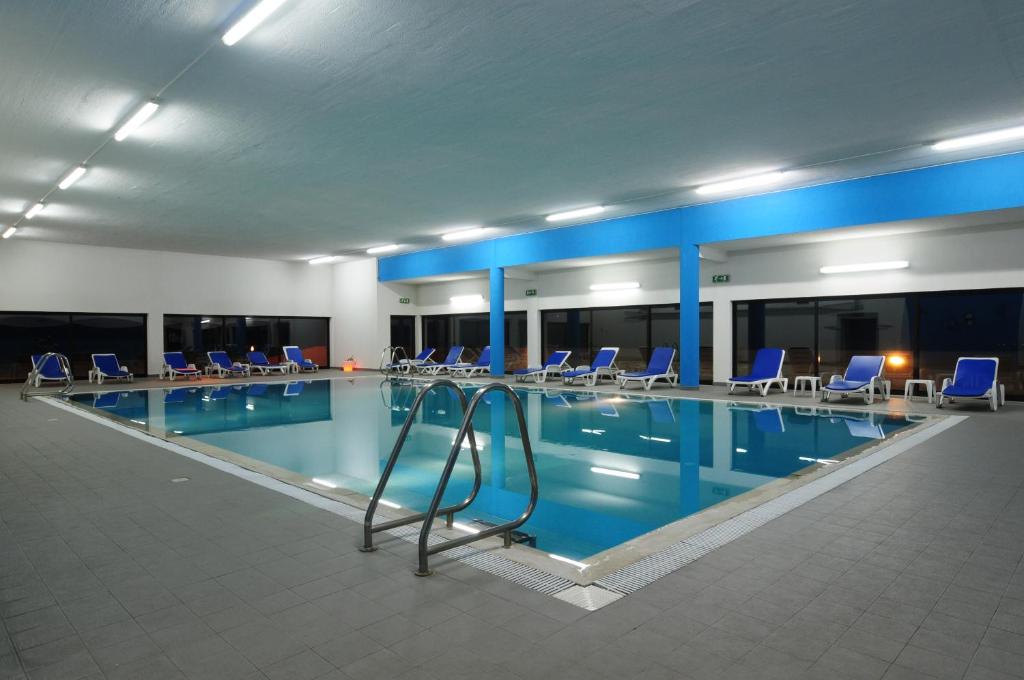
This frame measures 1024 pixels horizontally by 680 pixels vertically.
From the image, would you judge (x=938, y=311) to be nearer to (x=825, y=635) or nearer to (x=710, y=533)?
(x=710, y=533)

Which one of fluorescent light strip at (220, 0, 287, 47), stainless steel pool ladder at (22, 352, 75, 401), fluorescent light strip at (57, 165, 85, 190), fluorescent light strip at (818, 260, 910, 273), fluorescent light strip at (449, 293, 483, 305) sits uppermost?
fluorescent light strip at (57, 165, 85, 190)

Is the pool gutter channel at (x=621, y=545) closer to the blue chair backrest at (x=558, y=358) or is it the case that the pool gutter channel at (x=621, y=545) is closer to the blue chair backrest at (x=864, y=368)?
the blue chair backrest at (x=864, y=368)

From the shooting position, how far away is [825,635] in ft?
7.12

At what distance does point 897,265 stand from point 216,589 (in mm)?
11067

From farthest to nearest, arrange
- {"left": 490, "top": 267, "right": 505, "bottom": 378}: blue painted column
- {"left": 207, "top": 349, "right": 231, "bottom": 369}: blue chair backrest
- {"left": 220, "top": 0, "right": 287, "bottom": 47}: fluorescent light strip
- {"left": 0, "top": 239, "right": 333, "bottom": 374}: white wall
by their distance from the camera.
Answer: {"left": 207, "top": 349, "right": 231, "bottom": 369}: blue chair backrest < {"left": 490, "top": 267, "right": 505, "bottom": 378}: blue painted column < {"left": 0, "top": 239, "right": 333, "bottom": 374}: white wall < {"left": 220, "top": 0, "right": 287, "bottom": 47}: fluorescent light strip

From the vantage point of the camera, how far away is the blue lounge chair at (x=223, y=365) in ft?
53.7

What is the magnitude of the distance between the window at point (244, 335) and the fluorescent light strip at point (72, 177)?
25.3 feet

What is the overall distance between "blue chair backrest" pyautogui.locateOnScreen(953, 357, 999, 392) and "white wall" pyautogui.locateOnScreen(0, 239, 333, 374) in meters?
16.6

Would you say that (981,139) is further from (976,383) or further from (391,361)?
(391,361)

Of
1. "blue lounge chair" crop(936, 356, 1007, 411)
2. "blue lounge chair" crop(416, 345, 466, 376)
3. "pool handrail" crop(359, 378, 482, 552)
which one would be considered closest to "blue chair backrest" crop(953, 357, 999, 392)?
"blue lounge chair" crop(936, 356, 1007, 411)

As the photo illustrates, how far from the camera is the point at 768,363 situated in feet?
36.6

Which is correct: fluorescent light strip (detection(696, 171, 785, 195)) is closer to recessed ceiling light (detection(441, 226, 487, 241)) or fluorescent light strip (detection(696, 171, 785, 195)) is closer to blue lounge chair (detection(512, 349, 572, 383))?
recessed ceiling light (detection(441, 226, 487, 241))

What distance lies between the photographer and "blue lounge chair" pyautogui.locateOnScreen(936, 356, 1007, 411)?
27.7 ft

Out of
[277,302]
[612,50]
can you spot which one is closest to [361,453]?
[612,50]
